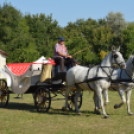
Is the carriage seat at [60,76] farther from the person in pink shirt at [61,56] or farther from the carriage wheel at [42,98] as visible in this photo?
the carriage wheel at [42,98]

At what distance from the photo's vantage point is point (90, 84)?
8.73 metres

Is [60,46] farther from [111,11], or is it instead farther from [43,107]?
[111,11]

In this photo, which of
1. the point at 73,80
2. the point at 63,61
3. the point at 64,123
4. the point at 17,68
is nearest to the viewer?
the point at 64,123

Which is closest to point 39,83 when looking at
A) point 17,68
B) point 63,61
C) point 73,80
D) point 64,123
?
point 63,61

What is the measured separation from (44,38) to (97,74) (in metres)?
42.4

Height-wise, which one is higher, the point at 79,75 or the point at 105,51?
the point at 105,51

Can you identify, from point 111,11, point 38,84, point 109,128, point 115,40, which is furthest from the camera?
point 111,11

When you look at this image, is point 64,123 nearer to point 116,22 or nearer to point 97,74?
point 97,74

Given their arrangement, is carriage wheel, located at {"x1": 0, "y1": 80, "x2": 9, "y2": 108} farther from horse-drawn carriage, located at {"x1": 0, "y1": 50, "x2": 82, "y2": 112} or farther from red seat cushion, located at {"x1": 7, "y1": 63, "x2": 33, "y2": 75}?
red seat cushion, located at {"x1": 7, "y1": 63, "x2": 33, "y2": 75}

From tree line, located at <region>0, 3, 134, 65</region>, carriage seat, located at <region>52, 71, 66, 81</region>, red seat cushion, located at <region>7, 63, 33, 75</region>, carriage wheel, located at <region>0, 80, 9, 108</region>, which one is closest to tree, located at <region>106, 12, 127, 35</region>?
tree line, located at <region>0, 3, 134, 65</region>

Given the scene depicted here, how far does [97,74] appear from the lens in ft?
28.0

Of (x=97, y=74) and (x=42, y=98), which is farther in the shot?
(x=42, y=98)

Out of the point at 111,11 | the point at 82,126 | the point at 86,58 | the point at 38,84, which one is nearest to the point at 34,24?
the point at 86,58

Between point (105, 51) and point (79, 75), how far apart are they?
1504 inches
